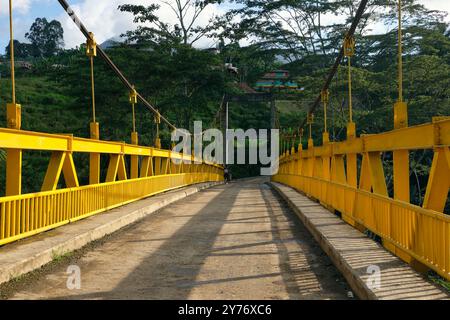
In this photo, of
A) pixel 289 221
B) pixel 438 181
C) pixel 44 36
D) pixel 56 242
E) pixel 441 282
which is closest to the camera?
pixel 438 181

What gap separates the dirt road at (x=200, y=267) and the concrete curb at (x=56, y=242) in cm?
17

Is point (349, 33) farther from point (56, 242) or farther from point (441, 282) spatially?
point (56, 242)

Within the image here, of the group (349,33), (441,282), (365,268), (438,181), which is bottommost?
(441,282)

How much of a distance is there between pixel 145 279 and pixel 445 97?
74.9ft

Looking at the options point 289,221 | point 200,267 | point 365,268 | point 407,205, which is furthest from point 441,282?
point 200,267

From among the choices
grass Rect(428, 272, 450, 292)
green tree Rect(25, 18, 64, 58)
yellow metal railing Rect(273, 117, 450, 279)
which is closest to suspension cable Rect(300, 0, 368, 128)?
yellow metal railing Rect(273, 117, 450, 279)

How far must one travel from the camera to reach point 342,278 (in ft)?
18.0

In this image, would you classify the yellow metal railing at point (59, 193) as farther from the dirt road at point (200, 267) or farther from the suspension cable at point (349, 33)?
the suspension cable at point (349, 33)

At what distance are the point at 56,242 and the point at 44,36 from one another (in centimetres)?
11780

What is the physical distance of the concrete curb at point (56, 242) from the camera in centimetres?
539

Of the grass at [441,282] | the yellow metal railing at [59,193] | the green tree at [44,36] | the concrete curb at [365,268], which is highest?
the green tree at [44,36]

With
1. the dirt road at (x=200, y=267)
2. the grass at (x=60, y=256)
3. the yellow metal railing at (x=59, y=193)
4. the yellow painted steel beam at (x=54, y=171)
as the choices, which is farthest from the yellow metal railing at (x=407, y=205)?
the yellow painted steel beam at (x=54, y=171)

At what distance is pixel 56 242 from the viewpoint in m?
6.57
